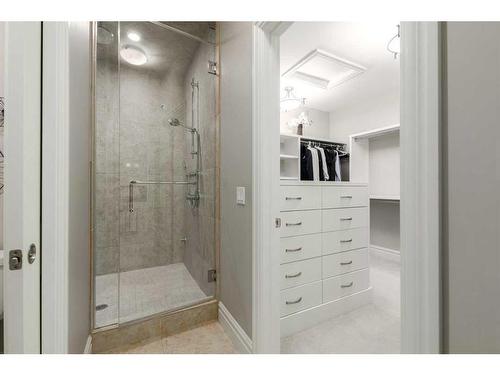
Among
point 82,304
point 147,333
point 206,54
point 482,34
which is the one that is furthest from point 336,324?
point 206,54

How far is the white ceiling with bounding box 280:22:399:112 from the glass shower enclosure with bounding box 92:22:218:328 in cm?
88

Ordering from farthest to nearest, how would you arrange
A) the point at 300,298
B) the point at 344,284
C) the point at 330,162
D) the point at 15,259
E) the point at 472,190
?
the point at 330,162 < the point at 344,284 < the point at 300,298 < the point at 15,259 < the point at 472,190

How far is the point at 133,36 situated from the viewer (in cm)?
177

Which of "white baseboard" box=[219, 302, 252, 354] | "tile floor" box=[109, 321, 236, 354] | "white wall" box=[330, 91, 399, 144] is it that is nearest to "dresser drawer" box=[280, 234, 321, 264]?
"white baseboard" box=[219, 302, 252, 354]

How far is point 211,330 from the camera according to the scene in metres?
1.56

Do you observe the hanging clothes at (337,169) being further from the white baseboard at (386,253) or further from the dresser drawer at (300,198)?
the white baseboard at (386,253)

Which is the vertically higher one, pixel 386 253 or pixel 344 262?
pixel 344 262

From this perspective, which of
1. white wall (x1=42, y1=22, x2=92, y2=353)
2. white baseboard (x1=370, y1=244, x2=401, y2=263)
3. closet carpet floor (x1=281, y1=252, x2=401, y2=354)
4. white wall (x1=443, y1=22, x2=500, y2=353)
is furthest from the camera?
white baseboard (x1=370, y1=244, x2=401, y2=263)

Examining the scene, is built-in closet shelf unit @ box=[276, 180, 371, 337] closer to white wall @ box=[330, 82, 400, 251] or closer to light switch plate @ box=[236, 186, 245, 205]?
light switch plate @ box=[236, 186, 245, 205]

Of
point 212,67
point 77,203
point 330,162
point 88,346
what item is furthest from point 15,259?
point 330,162

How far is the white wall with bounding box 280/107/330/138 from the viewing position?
3.71m

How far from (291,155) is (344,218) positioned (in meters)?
1.10

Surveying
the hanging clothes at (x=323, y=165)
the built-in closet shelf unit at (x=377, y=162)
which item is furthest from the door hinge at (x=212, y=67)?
the built-in closet shelf unit at (x=377, y=162)

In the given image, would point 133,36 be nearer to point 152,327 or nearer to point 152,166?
point 152,166
